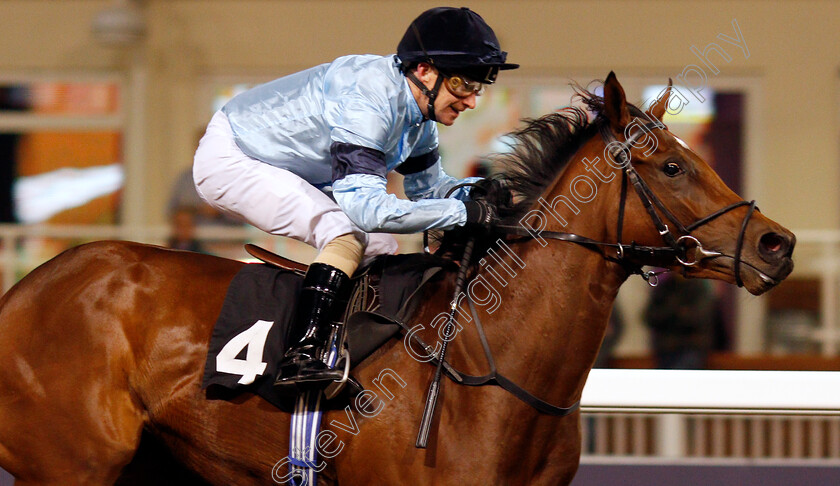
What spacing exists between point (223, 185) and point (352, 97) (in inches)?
19.3

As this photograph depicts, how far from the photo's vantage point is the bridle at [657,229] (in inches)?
93.4

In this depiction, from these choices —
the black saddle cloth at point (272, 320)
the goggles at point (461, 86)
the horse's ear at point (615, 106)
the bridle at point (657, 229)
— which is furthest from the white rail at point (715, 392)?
the goggles at point (461, 86)

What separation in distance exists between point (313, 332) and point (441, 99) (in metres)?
0.74

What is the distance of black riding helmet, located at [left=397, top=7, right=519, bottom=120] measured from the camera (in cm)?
255

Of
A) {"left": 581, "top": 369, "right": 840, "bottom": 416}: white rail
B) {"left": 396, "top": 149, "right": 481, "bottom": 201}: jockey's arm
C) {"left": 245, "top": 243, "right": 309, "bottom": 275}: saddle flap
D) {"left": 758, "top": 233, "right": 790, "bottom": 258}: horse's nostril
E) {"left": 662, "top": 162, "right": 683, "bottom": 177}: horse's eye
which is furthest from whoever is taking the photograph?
{"left": 581, "top": 369, "right": 840, "bottom": 416}: white rail


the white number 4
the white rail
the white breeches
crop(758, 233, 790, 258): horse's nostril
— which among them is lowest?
the white rail

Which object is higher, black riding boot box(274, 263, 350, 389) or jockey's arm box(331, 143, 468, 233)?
jockey's arm box(331, 143, 468, 233)

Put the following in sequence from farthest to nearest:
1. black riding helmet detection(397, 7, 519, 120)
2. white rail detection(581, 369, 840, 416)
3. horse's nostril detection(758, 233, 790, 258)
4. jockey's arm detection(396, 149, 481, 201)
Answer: white rail detection(581, 369, 840, 416) < jockey's arm detection(396, 149, 481, 201) < black riding helmet detection(397, 7, 519, 120) < horse's nostril detection(758, 233, 790, 258)

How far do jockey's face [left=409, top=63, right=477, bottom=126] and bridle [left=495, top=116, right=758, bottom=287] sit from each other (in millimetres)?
409

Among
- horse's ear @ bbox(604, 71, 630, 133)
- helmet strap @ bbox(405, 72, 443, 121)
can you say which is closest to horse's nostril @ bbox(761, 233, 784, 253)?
horse's ear @ bbox(604, 71, 630, 133)

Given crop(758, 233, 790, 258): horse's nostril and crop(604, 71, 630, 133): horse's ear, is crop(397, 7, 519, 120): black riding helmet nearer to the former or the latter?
crop(604, 71, 630, 133): horse's ear

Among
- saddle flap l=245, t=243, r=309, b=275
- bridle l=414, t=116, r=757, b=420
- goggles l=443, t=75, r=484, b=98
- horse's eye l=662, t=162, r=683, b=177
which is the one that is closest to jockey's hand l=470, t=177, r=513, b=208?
bridle l=414, t=116, r=757, b=420

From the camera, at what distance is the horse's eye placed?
2430 millimetres

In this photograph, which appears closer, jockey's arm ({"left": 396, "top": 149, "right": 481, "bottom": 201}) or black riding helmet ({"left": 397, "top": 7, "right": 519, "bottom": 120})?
black riding helmet ({"left": 397, "top": 7, "right": 519, "bottom": 120})
